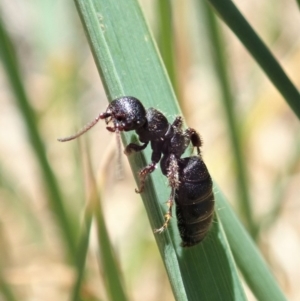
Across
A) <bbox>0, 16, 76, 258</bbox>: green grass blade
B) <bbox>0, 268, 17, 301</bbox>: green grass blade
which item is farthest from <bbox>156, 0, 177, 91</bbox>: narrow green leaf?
<bbox>0, 268, 17, 301</bbox>: green grass blade

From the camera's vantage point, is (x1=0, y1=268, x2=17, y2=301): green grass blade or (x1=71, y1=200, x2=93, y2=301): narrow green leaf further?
(x1=0, y1=268, x2=17, y2=301): green grass blade

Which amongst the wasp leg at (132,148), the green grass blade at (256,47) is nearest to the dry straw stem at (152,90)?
the wasp leg at (132,148)

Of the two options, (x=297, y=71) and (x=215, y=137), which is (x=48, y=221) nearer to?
(x=215, y=137)

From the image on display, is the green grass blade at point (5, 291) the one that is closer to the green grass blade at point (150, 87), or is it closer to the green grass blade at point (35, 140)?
the green grass blade at point (35, 140)

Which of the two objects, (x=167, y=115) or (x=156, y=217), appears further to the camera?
(x=167, y=115)

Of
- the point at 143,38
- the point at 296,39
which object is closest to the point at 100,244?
→ the point at 143,38

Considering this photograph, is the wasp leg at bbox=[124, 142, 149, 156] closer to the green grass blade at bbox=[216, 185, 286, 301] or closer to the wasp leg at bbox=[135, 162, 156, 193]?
the wasp leg at bbox=[135, 162, 156, 193]

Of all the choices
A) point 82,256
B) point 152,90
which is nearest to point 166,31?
A: point 152,90
